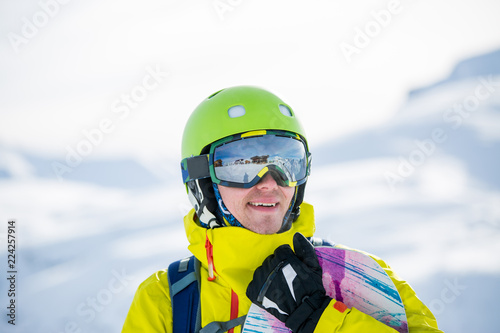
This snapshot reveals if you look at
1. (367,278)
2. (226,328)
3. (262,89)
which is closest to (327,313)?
(367,278)

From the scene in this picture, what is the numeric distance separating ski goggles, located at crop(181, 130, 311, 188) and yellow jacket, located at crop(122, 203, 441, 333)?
Result: 0.46 meters

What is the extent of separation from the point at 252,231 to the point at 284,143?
83 cm

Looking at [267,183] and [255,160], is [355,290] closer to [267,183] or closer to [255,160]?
[267,183]

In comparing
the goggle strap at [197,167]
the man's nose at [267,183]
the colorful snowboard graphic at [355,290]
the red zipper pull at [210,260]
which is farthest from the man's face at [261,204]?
the colorful snowboard graphic at [355,290]

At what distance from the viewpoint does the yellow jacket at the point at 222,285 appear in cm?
293

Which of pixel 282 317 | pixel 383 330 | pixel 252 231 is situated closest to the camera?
pixel 383 330

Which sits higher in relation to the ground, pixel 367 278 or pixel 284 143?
pixel 284 143

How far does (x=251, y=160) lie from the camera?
342 centimetres

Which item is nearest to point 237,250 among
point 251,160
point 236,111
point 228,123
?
point 251,160

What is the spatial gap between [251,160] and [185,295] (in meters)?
1.18

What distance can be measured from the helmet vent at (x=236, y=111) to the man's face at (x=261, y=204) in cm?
62

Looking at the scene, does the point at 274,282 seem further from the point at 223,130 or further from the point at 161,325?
the point at 223,130

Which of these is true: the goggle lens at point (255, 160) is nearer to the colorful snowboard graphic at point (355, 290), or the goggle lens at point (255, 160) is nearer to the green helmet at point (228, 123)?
the green helmet at point (228, 123)

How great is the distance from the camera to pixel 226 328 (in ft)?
9.48
